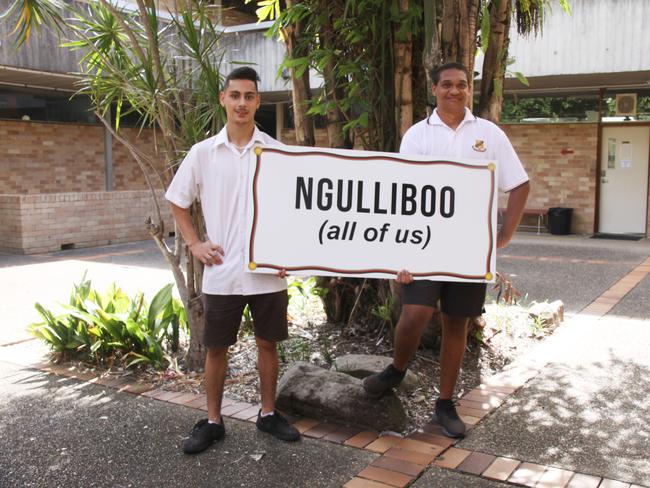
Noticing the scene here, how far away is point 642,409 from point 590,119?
37.7ft

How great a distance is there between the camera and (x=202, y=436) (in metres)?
3.73

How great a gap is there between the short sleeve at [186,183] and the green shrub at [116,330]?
1724 millimetres

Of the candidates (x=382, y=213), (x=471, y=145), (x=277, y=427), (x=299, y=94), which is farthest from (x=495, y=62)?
(x=277, y=427)

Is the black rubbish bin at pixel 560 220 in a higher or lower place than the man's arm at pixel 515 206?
lower

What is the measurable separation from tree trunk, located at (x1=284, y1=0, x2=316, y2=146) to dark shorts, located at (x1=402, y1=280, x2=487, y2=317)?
91.8 inches

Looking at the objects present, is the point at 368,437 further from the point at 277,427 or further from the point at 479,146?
the point at 479,146

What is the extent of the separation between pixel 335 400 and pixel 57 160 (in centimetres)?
1373

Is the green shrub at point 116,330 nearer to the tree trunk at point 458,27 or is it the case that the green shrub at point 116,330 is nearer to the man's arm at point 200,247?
the man's arm at point 200,247

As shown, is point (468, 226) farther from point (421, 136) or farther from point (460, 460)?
point (460, 460)

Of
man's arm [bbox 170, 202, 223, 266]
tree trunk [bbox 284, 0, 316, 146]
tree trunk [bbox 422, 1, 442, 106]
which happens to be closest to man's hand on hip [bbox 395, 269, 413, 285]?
man's arm [bbox 170, 202, 223, 266]

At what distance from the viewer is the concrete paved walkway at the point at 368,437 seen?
134 inches

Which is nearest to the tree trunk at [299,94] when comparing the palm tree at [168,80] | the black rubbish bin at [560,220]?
the palm tree at [168,80]

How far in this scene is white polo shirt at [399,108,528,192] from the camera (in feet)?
12.3

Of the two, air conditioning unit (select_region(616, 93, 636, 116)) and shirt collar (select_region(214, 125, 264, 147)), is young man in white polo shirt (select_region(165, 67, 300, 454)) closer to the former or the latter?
shirt collar (select_region(214, 125, 264, 147))
